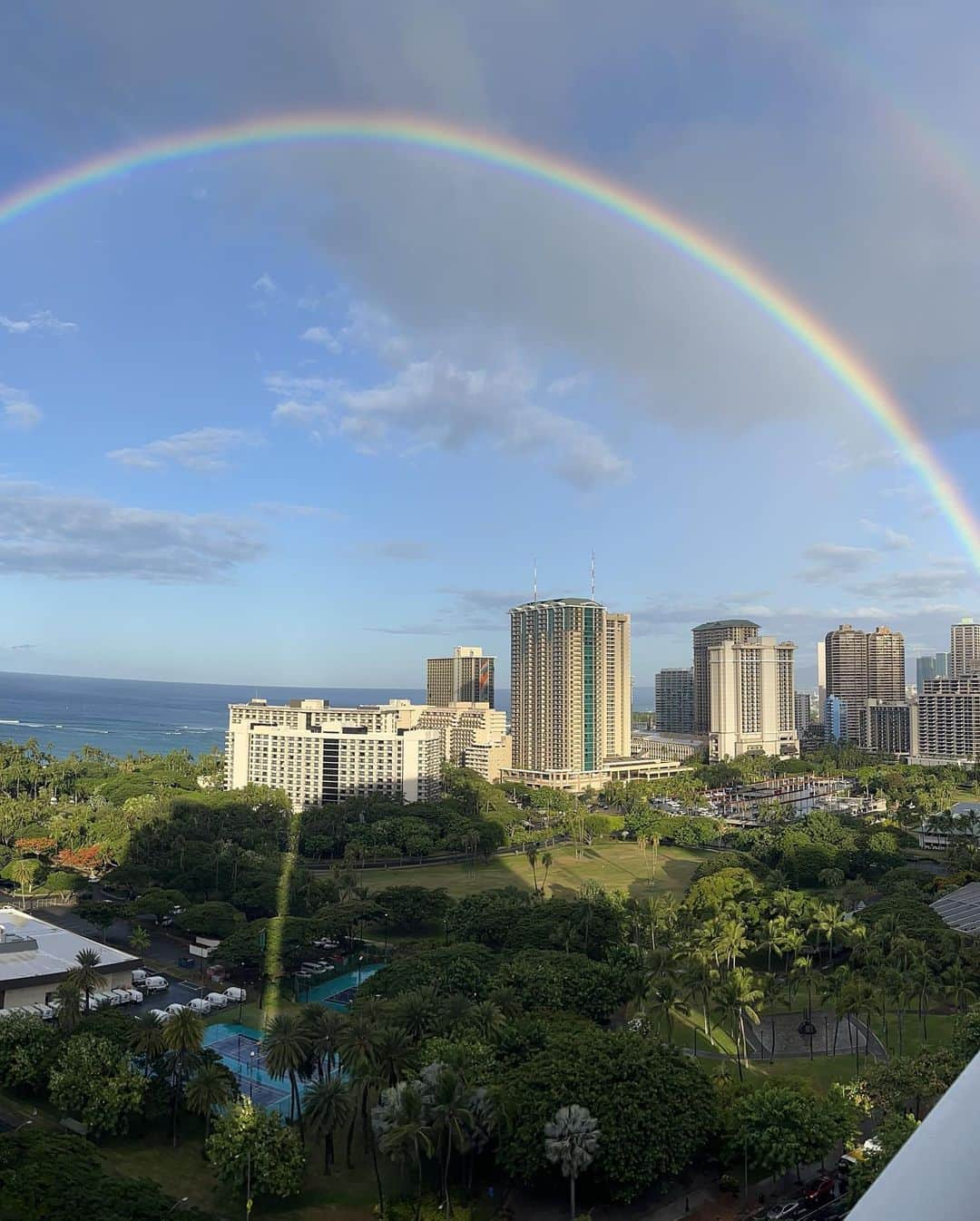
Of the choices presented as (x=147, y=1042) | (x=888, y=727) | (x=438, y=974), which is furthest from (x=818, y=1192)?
(x=888, y=727)

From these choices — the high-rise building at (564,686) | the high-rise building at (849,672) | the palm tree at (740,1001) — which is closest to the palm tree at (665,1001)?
the palm tree at (740,1001)

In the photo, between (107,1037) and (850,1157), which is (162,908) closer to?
(107,1037)

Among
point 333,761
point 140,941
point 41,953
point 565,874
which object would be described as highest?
point 333,761

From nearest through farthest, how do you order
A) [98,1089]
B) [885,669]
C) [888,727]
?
[98,1089], [888,727], [885,669]

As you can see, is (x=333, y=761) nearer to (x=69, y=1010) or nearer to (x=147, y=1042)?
(x=69, y=1010)

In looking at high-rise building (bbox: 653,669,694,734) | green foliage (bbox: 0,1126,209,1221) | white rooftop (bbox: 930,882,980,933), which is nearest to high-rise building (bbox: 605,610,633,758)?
high-rise building (bbox: 653,669,694,734)

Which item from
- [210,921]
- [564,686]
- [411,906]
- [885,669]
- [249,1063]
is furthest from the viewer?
[885,669]
